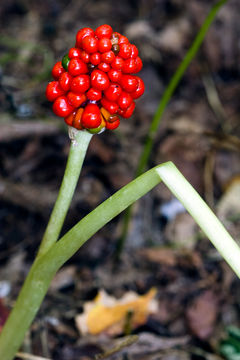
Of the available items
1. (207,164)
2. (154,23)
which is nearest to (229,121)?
(207,164)

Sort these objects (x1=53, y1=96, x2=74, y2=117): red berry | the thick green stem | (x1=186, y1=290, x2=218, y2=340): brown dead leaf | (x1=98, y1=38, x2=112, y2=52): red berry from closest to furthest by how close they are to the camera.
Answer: the thick green stem → (x1=98, y1=38, x2=112, y2=52): red berry → (x1=53, y1=96, x2=74, y2=117): red berry → (x1=186, y1=290, x2=218, y2=340): brown dead leaf

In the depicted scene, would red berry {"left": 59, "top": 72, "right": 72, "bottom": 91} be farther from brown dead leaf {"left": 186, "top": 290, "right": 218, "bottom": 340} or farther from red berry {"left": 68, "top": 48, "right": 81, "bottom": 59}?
brown dead leaf {"left": 186, "top": 290, "right": 218, "bottom": 340}

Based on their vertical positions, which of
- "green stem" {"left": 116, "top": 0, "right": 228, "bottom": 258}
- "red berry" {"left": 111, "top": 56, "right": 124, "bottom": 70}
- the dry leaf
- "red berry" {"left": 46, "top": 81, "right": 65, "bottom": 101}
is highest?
"green stem" {"left": 116, "top": 0, "right": 228, "bottom": 258}

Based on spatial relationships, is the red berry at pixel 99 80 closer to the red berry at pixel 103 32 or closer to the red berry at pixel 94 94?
the red berry at pixel 94 94

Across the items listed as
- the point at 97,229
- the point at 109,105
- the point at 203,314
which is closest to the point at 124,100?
the point at 109,105

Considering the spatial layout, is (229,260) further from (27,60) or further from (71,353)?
(27,60)

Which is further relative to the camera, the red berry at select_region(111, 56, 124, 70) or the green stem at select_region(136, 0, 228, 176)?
the green stem at select_region(136, 0, 228, 176)

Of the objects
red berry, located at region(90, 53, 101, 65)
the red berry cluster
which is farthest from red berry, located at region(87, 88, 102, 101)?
red berry, located at region(90, 53, 101, 65)
